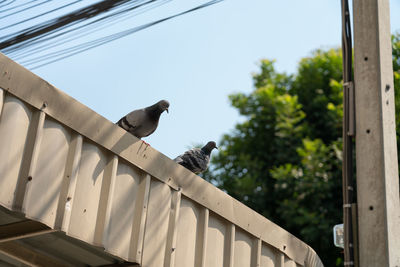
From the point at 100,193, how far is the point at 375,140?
2.01m

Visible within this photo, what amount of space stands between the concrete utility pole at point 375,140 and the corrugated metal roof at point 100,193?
156cm

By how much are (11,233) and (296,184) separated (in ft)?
37.3

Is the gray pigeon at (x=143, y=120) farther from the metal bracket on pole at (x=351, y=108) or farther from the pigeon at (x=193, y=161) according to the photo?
the metal bracket on pole at (x=351, y=108)

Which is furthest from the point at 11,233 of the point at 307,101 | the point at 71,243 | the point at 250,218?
the point at 307,101

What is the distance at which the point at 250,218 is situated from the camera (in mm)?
5293

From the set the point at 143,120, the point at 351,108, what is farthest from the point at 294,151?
the point at 351,108

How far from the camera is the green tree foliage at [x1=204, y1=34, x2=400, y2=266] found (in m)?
14.4

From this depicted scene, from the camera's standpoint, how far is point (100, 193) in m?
4.04

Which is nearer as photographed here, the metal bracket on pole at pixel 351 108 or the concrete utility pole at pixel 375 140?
the concrete utility pole at pixel 375 140

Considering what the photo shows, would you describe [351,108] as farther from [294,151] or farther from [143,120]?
[294,151]

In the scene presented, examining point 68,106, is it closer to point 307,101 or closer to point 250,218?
point 250,218

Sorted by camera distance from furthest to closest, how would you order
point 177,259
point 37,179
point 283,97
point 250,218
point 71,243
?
point 283,97
point 250,218
point 177,259
point 71,243
point 37,179

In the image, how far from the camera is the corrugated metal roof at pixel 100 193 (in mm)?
3521

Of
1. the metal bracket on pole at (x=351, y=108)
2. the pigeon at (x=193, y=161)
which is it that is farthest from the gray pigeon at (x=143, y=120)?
the metal bracket on pole at (x=351, y=108)
